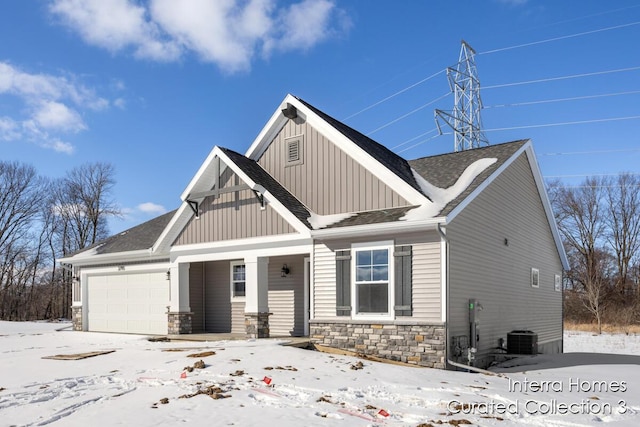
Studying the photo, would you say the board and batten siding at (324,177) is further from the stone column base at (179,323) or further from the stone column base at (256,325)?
the stone column base at (179,323)

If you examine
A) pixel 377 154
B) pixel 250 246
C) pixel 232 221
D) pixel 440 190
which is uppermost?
pixel 377 154

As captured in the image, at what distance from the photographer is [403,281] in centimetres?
1168

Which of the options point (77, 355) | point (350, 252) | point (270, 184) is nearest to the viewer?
point (77, 355)

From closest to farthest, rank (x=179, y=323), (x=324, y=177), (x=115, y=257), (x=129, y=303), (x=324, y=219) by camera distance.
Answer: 1. (x=324, y=219)
2. (x=324, y=177)
3. (x=179, y=323)
4. (x=129, y=303)
5. (x=115, y=257)

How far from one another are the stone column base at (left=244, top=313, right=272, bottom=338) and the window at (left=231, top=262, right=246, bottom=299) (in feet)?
7.71

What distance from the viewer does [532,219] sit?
17.0 metres

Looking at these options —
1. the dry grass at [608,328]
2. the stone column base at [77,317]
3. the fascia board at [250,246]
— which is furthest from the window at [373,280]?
the dry grass at [608,328]

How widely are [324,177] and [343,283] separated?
10.1 feet

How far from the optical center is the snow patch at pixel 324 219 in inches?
519

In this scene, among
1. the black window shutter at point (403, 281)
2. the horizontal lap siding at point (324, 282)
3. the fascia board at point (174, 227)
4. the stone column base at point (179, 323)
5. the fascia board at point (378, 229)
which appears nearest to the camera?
the fascia board at point (378, 229)

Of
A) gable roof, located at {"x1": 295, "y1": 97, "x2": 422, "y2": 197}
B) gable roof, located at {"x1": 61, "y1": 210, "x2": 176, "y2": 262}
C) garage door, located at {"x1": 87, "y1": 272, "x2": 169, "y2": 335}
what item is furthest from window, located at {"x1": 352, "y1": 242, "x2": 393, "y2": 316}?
gable roof, located at {"x1": 61, "y1": 210, "x2": 176, "y2": 262}

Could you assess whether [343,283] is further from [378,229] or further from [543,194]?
[543,194]

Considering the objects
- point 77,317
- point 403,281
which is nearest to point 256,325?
point 403,281

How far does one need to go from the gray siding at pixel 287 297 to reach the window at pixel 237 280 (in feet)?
3.08
